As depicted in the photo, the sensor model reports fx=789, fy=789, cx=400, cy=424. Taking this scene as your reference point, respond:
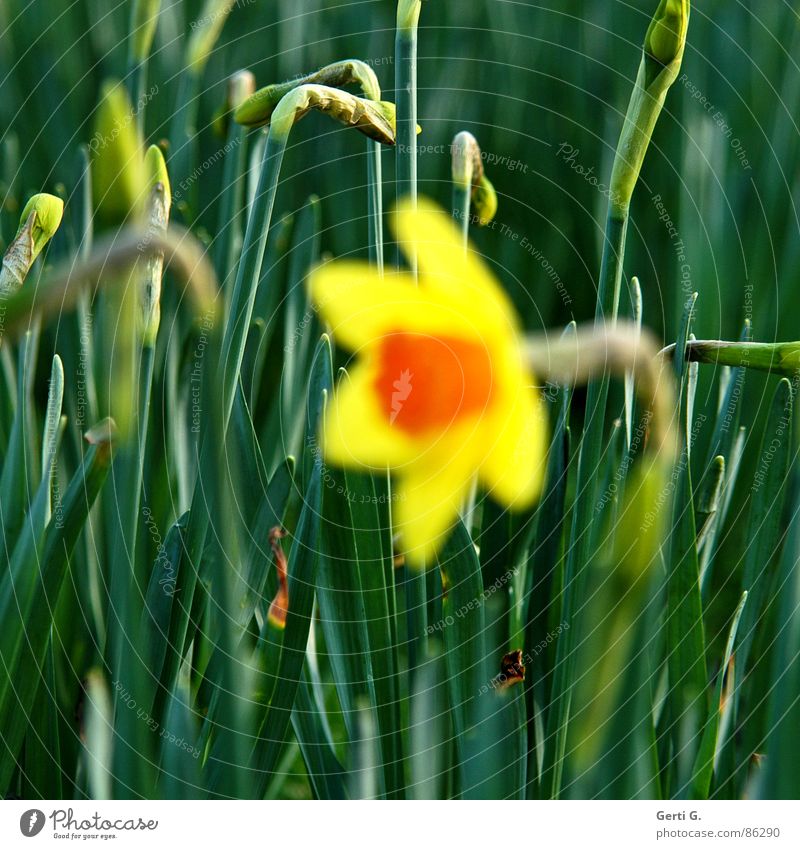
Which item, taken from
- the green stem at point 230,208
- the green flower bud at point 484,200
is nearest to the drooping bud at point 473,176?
the green flower bud at point 484,200

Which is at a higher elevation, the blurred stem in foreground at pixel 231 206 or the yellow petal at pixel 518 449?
the blurred stem in foreground at pixel 231 206

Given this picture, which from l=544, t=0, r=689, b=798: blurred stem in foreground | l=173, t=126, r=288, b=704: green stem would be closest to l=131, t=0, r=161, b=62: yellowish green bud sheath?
l=173, t=126, r=288, b=704: green stem

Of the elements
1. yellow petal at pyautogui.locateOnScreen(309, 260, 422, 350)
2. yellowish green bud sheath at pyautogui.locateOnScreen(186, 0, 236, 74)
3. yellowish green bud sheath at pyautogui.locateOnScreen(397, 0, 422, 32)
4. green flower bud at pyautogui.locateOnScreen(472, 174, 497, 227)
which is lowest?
yellow petal at pyautogui.locateOnScreen(309, 260, 422, 350)

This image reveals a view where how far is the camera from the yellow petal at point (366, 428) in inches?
13.6

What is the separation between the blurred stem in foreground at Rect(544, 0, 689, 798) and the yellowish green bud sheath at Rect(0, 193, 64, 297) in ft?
0.81

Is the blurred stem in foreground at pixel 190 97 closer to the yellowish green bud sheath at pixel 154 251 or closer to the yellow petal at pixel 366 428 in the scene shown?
the yellowish green bud sheath at pixel 154 251

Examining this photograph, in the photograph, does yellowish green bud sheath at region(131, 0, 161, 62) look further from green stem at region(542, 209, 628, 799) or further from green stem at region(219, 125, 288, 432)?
green stem at region(542, 209, 628, 799)

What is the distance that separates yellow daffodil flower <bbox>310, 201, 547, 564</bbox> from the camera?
338mm

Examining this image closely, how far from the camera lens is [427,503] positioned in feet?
1.16

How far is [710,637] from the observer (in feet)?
1.30

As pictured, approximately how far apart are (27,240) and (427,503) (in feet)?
0.71

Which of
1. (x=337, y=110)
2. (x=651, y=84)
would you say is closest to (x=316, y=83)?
(x=337, y=110)

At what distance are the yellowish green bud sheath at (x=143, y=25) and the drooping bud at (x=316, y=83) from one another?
83 mm
